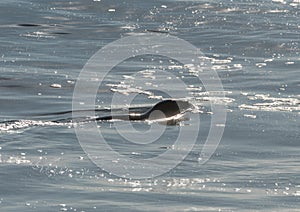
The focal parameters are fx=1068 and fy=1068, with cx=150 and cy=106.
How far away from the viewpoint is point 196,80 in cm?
1034

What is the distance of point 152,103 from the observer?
9211 mm

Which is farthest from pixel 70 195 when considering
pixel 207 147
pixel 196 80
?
pixel 196 80

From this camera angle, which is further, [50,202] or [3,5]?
[3,5]

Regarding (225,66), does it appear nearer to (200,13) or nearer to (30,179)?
(200,13)

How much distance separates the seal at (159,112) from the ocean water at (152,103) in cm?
17

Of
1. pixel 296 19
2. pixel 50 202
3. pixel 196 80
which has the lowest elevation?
pixel 50 202

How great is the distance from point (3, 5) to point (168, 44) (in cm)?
288

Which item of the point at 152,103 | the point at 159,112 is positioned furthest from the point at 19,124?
the point at 152,103

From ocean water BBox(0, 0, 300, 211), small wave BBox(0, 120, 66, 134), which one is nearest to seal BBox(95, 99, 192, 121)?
ocean water BBox(0, 0, 300, 211)

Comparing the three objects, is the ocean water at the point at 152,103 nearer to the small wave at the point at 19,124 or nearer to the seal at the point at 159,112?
the small wave at the point at 19,124

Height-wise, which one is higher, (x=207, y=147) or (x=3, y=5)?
(x=3, y=5)

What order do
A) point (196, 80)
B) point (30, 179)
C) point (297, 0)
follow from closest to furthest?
point (30, 179) → point (196, 80) → point (297, 0)

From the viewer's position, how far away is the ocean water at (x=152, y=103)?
20.9 feet

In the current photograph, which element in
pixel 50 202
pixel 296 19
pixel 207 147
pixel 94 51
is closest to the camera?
pixel 50 202
